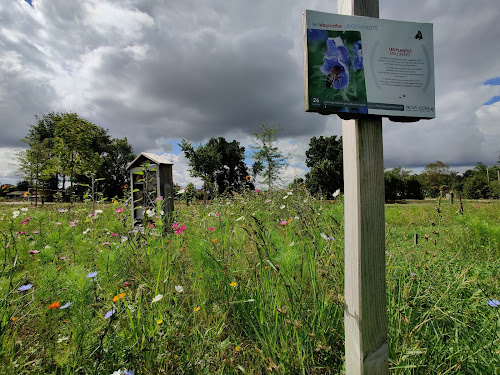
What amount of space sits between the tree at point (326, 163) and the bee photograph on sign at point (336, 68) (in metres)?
32.4

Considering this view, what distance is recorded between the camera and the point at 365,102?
1191 mm

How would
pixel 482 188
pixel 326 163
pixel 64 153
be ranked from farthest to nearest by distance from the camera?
pixel 326 163
pixel 482 188
pixel 64 153

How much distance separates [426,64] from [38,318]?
290 cm

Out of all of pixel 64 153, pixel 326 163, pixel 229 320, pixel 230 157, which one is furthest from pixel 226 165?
pixel 229 320

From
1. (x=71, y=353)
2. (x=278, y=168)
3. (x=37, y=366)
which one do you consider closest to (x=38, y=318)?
(x=37, y=366)

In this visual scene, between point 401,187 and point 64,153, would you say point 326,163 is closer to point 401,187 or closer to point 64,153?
point 401,187

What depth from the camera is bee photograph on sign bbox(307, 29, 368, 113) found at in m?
1.15

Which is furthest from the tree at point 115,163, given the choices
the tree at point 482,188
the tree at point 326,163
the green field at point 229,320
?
the tree at point 482,188

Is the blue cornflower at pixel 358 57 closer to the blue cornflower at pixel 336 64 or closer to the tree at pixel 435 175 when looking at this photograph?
the blue cornflower at pixel 336 64

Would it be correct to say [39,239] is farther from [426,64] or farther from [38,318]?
[426,64]

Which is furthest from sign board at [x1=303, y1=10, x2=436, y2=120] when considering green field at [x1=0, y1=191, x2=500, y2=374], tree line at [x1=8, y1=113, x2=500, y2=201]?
tree line at [x1=8, y1=113, x2=500, y2=201]

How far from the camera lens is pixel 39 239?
11.7 feet

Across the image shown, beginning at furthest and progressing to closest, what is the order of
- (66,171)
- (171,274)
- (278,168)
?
(278,168) < (66,171) < (171,274)

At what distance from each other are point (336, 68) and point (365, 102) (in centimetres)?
20
